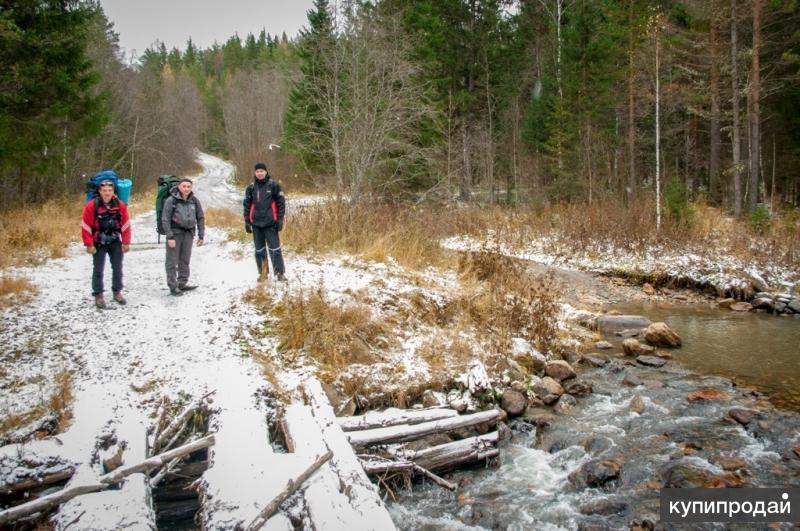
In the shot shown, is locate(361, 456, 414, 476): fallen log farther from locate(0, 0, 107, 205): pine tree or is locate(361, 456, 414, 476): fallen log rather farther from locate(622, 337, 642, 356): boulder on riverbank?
locate(0, 0, 107, 205): pine tree

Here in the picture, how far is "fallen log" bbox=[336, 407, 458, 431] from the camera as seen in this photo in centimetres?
494

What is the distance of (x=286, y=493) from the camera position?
11.3 feet

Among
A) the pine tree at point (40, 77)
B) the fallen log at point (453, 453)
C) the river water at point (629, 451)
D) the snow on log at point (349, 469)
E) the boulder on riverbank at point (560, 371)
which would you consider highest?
the pine tree at point (40, 77)

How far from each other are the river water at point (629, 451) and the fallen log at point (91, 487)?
6.29 ft

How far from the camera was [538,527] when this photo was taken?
413 cm

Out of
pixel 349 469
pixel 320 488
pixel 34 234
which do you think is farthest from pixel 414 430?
pixel 34 234

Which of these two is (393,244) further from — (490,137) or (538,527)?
(490,137)

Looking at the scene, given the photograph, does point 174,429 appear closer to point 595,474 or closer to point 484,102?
point 595,474

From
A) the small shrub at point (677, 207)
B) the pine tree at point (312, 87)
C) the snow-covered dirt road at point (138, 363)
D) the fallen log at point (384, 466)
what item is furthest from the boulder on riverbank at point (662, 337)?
the pine tree at point (312, 87)

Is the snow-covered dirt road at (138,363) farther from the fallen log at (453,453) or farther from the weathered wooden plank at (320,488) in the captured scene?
the fallen log at (453,453)

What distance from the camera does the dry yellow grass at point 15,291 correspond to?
6.73 metres

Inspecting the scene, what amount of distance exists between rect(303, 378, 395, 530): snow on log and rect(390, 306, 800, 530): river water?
77 centimetres

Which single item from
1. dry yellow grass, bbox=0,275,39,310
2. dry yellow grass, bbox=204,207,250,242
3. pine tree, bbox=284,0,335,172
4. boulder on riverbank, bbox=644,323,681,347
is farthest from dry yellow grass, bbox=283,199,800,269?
dry yellow grass, bbox=0,275,39,310

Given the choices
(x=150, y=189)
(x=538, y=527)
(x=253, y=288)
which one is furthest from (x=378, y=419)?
(x=150, y=189)
